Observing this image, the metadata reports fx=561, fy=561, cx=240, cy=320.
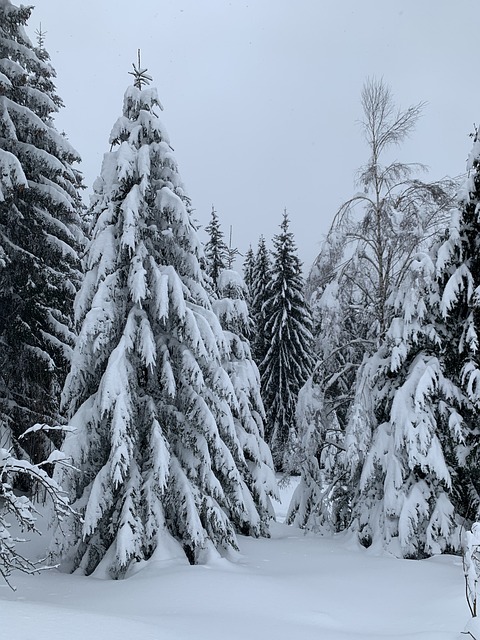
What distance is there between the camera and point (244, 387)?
12.9 meters

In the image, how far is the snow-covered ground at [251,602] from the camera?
5.04 meters

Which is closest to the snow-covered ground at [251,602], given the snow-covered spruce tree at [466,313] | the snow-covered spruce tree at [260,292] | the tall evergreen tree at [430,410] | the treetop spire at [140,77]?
the tall evergreen tree at [430,410]

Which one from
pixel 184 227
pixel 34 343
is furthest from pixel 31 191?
pixel 184 227

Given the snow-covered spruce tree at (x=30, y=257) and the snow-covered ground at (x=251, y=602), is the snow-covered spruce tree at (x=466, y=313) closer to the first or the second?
the snow-covered ground at (x=251, y=602)

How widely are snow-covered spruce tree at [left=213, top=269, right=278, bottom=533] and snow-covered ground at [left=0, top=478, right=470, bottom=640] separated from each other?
2595 mm

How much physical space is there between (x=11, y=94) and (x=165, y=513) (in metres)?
9.50

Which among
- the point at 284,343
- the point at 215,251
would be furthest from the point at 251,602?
the point at 284,343

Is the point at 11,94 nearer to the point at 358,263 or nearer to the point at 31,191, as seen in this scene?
the point at 31,191

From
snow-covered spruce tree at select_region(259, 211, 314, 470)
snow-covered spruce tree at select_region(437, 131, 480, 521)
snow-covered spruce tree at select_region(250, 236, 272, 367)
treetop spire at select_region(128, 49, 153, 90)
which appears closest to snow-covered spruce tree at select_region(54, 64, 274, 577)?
treetop spire at select_region(128, 49, 153, 90)

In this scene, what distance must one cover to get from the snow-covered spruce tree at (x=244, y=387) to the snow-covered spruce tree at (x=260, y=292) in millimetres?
18479

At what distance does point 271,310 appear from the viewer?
31.3 m

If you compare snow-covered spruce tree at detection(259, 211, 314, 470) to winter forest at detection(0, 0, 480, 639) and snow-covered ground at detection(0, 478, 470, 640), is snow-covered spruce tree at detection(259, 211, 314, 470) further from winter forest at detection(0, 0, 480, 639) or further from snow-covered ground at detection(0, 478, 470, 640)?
snow-covered ground at detection(0, 478, 470, 640)

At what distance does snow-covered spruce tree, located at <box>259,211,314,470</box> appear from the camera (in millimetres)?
29719

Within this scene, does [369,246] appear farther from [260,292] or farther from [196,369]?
[260,292]
